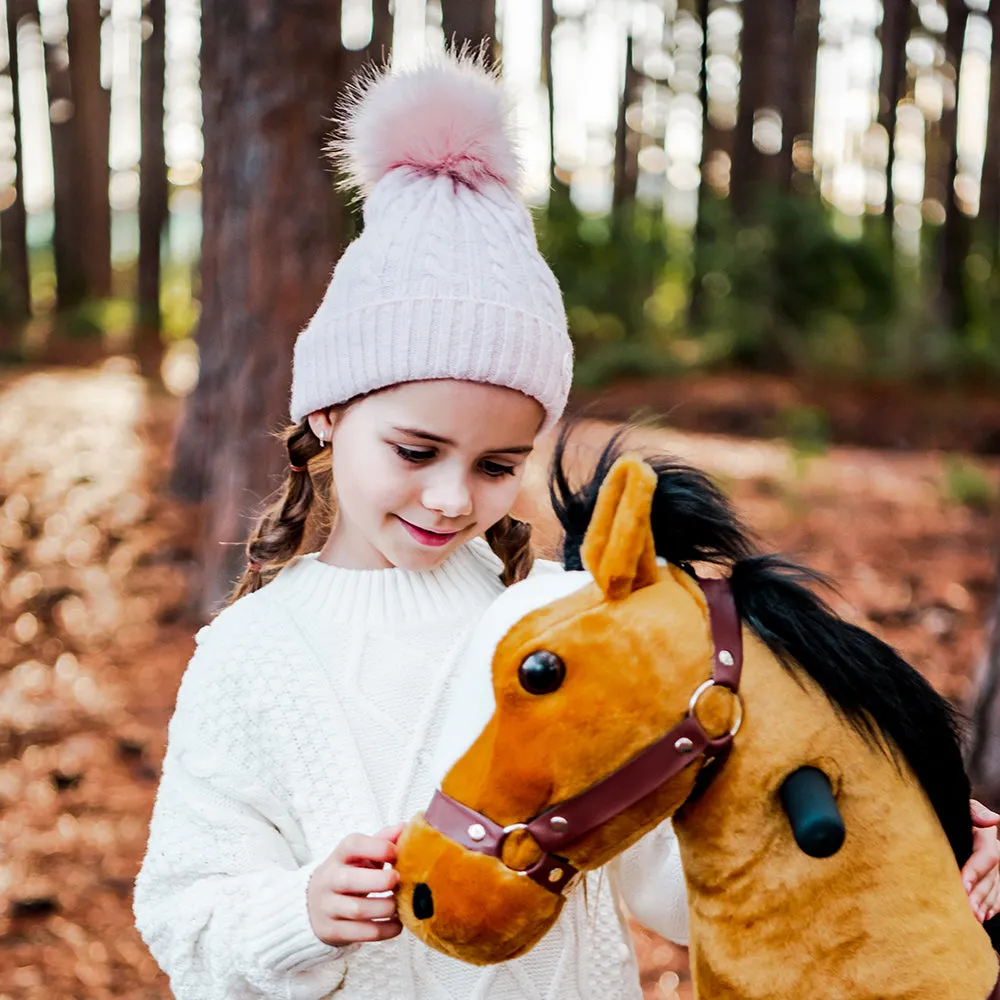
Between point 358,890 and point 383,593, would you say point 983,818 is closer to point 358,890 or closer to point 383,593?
point 358,890

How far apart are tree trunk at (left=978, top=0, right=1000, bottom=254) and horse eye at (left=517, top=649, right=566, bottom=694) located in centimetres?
1723

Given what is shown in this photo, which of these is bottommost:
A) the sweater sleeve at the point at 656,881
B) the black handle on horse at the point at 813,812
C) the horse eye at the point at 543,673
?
the sweater sleeve at the point at 656,881

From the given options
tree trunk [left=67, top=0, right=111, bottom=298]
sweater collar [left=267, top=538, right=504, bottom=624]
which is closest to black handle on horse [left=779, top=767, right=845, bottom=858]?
sweater collar [left=267, top=538, right=504, bottom=624]

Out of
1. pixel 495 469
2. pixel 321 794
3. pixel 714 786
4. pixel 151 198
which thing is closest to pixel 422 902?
pixel 714 786

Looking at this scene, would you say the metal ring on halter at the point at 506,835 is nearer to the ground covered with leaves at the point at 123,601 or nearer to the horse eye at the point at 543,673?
the horse eye at the point at 543,673

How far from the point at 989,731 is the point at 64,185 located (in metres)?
18.4

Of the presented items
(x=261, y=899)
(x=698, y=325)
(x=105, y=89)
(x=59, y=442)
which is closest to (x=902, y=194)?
(x=698, y=325)

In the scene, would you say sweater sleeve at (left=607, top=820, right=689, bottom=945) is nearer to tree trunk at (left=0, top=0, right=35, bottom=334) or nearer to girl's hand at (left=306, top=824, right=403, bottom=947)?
girl's hand at (left=306, top=824, right=403, bottom=947)

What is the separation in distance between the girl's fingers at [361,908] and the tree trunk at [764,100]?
48.0ft

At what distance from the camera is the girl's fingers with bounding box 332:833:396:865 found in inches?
49.9

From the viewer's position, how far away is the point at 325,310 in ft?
5.91

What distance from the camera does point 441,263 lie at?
1653 millimetres

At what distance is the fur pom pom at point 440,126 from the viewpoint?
5.55ft

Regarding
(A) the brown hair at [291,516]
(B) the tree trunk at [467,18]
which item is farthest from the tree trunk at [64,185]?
(A) the brown hair at [291,516]
